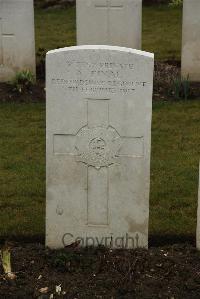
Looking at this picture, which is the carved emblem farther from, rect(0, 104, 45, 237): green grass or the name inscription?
rect(0, 104, 45, 237): green grass

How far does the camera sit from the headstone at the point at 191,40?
9.05 m

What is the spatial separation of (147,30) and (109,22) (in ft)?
13.6

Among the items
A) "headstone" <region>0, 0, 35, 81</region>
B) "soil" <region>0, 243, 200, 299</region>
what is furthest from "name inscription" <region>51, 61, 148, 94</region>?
"headstone" <region>0, 0, 35, 81</region>

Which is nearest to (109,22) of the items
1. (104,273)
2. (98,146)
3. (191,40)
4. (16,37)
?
(191,40)

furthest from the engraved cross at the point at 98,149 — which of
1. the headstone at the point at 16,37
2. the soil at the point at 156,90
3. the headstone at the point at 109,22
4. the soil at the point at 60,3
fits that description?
the soil at the point at 60,3

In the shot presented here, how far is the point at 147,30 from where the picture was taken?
43.9 ft

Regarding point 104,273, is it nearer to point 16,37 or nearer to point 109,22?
point 16,37

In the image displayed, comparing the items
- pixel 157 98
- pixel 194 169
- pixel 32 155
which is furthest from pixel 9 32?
pixel 194 169

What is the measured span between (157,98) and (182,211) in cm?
354

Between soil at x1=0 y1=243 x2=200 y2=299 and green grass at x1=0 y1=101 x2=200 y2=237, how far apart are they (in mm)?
437

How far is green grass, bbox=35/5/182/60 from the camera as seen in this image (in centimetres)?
1191

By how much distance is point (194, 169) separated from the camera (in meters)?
6.26

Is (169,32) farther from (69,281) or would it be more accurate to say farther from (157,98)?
(69,281)

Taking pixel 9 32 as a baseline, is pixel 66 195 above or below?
below
